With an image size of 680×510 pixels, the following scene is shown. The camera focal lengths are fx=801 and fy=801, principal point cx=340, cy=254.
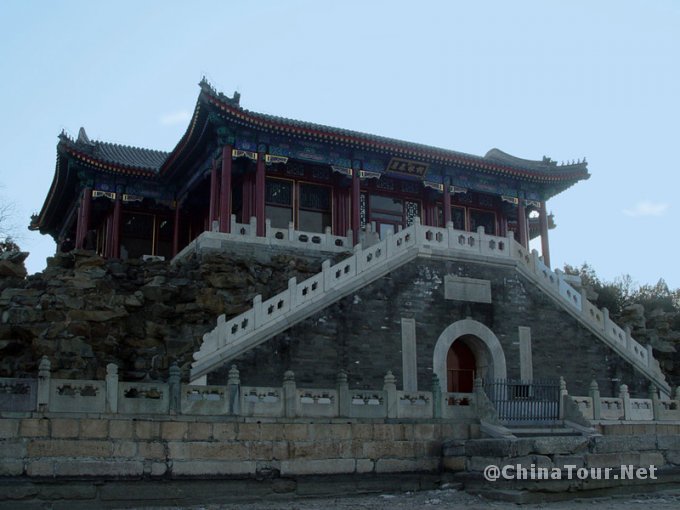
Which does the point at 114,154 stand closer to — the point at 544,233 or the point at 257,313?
the point at 257,313

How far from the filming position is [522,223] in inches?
1033

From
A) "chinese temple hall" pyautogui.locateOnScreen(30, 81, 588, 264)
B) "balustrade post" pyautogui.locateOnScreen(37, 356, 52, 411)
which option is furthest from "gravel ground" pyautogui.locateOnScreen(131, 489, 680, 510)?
"chinese temple hall" pyautogui.locateOnScreen(30, 81, 588, 264)

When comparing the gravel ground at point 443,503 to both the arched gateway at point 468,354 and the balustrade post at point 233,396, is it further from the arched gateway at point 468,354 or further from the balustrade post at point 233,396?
the arched gateway at point 468,354

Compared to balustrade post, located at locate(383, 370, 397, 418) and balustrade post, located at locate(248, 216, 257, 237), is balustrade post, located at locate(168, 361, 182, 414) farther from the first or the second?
balustrade post, located at locate(248, 216, 257, 237)

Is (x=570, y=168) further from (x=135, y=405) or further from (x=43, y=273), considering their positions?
(x=135, y=405)

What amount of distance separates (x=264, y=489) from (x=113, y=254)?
1446 cm

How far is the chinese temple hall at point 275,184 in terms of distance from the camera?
2202cm

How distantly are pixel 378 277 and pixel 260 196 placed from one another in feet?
17.4

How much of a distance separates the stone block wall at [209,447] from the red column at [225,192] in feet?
29.2

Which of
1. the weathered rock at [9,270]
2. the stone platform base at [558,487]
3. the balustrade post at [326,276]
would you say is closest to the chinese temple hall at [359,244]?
the balustrade post at [326,276]

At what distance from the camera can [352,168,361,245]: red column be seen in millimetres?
22906

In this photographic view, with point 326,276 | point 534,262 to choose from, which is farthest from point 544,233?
point 326,276

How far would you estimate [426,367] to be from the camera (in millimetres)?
17641

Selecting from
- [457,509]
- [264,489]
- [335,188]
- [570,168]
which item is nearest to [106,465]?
[264,489]
